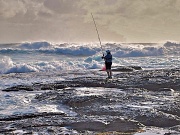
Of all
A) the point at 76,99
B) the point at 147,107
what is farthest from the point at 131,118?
the point at 76,99

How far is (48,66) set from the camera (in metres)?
31.2

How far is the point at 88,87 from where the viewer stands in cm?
1551

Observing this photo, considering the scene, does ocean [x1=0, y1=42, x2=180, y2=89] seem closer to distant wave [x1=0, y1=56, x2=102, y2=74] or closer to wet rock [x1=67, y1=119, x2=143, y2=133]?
distant wave [x1=0, y1=56, x2=102, y2=74]

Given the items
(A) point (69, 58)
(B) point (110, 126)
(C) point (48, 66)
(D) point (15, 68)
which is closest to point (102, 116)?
(B) point (110, 126)

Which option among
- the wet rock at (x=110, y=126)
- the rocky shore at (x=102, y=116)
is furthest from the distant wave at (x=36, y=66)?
the wet rock at (x=110, y=126)

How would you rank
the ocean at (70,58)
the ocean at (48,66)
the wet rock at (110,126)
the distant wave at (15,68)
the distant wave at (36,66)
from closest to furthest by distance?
the wet rock at (110,126), the ocean at (48,66), the distant wave at (15,68), the distant wave at (36,66), the ocean at (70,58)

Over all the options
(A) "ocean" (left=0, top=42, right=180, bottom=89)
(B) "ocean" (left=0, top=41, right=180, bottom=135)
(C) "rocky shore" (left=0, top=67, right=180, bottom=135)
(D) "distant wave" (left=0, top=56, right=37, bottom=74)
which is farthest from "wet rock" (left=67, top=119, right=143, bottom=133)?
(D) "distant wave" (left=0, top=56, right=37, bottom=74)

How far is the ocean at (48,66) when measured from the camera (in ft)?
36.1

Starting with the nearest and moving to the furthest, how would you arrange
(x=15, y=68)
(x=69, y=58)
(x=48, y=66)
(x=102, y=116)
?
(x=102, y=116) → (x=15, y=68) → (x=48, y=66) → (x=69, y=58)

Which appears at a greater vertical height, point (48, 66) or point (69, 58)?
point (69, 58)

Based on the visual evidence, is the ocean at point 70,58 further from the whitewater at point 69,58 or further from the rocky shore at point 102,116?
the rocky shore at point 102,116

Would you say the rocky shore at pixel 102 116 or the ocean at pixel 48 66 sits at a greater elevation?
the ocean at pixel 48 66

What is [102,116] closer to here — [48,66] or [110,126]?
[110,126]

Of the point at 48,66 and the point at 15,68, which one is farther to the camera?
the point at 48,66
